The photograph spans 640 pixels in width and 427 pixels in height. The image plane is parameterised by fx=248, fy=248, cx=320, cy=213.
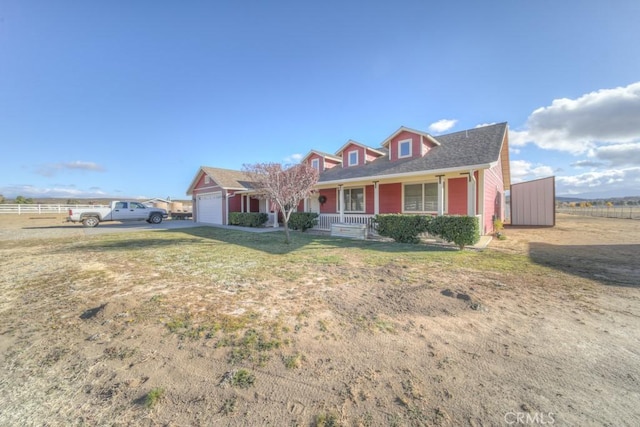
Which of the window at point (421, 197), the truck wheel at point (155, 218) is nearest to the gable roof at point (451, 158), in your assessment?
the window at point (421, 197)

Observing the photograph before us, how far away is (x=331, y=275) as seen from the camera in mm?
5949

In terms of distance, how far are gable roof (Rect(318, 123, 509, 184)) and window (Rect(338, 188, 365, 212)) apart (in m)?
1.29

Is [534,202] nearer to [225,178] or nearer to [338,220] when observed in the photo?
[338,220]

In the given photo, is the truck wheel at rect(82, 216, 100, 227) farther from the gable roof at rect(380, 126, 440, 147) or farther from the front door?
the gable roof at rect(380, 126, 440, 147)

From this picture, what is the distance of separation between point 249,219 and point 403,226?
39.7 feet

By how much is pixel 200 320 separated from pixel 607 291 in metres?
7.44

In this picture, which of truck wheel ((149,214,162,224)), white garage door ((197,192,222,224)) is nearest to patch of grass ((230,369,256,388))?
white garage door ((197,192,222,224))

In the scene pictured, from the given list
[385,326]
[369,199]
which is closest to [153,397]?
[385,326]

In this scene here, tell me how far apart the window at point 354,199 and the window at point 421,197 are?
2.89 m

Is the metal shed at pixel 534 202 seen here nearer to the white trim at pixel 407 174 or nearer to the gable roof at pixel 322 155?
the white trim at pixel 407 174

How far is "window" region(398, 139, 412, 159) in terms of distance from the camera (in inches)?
554

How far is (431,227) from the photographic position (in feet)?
33.4

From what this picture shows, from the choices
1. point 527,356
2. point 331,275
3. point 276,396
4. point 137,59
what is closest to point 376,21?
point 331,275

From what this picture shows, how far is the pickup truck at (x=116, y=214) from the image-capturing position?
59.3 ft
